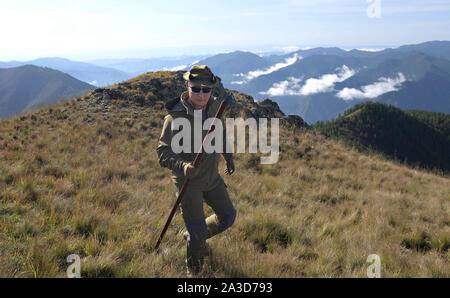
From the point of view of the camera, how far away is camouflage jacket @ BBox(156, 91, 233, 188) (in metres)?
2.92

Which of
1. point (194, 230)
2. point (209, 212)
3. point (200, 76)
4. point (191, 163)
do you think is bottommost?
point (209, 212)

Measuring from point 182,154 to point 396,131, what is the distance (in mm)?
155393

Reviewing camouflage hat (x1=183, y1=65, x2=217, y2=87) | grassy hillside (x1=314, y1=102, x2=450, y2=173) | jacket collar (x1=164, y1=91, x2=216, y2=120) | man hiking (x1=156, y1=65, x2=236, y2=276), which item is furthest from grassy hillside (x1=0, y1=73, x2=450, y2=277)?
grassy hillside (x1=314, y1=102, x2=450, y2=173)

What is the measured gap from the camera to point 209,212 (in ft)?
15.9

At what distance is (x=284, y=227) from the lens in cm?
417

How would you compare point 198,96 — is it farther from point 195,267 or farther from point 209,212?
point 209,212

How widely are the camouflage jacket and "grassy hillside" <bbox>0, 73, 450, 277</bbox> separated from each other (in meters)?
1.02

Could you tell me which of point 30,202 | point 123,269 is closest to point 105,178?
point 30,202

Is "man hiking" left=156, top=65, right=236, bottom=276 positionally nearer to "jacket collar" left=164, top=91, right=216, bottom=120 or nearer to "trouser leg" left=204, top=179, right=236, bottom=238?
"jacket collar" left=164, top=91, right=216, bottom=120

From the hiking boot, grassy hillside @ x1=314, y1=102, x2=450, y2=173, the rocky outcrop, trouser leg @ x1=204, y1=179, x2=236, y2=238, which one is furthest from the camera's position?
grassy hillside @ x1=314, y1=102, x2=450, y2=173

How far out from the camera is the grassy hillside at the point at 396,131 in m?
118

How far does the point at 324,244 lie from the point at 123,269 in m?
2.81

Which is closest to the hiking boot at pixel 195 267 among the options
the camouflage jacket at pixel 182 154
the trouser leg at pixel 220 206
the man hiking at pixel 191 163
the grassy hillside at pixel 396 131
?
the man hiking at pixel 191 163

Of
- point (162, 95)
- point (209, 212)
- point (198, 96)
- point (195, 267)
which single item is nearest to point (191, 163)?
point (198, 96)
